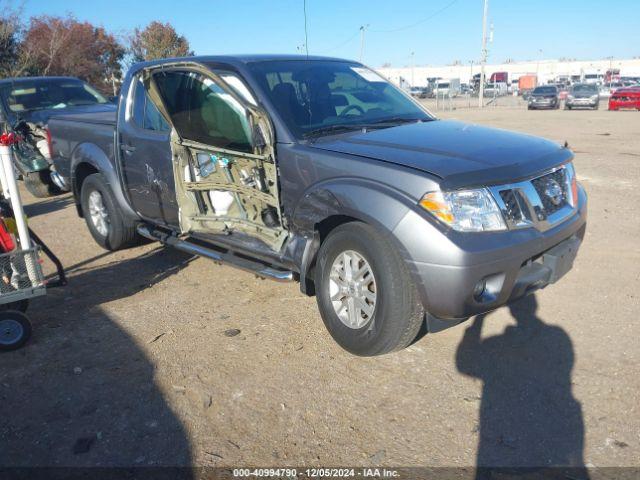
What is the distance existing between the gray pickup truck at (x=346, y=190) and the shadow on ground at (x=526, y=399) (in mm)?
448

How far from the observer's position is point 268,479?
2463 millimetres

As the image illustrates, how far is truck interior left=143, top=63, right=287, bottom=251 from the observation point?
3842 millimetres

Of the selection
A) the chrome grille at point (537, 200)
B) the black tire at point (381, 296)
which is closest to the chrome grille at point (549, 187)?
the chrome grille at point (537, 200)

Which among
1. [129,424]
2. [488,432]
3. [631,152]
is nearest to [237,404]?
[129,424]

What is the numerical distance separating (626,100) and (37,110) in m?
28.5

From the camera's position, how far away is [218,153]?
4152 mm

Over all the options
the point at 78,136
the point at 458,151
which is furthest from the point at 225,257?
the point at 78,136

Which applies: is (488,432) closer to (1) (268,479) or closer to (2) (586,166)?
(1) (268,479)

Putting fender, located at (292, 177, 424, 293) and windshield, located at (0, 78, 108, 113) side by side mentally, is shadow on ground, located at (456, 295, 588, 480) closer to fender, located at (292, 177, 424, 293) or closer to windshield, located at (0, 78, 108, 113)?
fender, located at (292, 177, 424, 293)

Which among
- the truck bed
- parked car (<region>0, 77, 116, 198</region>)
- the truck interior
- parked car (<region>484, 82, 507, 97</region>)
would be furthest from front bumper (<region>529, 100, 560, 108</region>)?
the truck interior

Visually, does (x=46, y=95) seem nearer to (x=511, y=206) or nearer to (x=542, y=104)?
(x=511, y=206)

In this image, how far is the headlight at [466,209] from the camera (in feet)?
Result: 9.52

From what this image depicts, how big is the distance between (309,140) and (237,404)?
173 centimetres

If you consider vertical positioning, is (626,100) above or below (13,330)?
below
